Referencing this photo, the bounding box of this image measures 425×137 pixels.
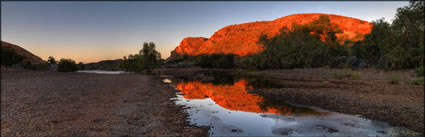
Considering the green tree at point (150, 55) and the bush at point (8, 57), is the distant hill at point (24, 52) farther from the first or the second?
the green tree at point (150, 55)

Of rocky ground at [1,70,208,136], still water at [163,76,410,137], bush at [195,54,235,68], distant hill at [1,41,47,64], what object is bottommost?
still water at [163,76,410,137]

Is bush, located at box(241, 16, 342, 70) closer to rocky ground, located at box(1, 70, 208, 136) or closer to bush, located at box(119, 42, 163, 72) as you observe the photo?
bush, located at box(119, 42, 163, 72)

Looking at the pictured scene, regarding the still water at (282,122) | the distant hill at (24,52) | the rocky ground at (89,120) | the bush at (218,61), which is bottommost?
the still water at (282,122)

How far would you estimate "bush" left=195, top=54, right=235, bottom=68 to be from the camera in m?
114

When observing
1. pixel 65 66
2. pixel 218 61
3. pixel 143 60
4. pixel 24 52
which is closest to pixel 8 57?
pixel 65 66

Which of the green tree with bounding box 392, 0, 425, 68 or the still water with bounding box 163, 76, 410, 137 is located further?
the green tree with bounding box 392, 0, 425, 68

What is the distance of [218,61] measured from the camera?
116m

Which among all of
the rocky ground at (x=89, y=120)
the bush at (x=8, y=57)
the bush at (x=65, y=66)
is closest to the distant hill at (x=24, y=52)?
the rocky ground at (x=89, y=120)

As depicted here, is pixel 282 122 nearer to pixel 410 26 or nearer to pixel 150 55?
pixel 410 26

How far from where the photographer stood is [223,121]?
51.4ft

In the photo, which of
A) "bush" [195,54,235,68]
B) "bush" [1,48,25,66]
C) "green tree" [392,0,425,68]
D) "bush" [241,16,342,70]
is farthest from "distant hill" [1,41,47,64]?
"bush" [195,54,235,68]

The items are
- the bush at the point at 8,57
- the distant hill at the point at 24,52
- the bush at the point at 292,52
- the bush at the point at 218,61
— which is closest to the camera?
the distant hill at the point at 24,52

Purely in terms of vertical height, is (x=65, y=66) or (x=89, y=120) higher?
(x=65, y=66)

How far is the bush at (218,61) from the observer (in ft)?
374
